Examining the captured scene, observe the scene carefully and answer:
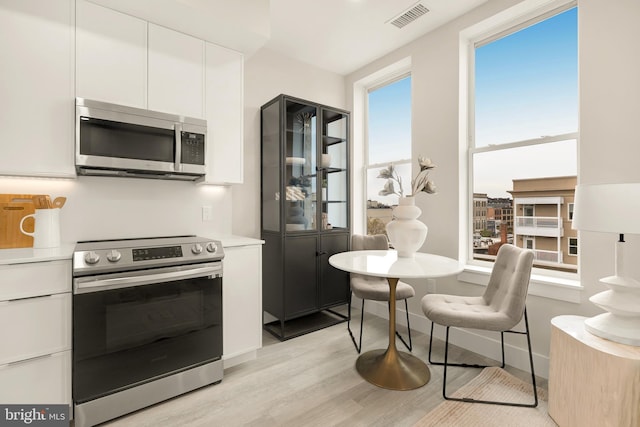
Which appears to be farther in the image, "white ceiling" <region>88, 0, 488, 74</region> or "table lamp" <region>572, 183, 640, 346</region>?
"white ceiling" <region>88, 0, 488, 74</region>

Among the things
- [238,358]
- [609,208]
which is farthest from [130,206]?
[609,208]

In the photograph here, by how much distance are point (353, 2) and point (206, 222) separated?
224 cm

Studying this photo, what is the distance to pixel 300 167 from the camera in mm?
→ 3168

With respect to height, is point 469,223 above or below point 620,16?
below

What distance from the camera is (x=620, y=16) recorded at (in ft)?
6.19

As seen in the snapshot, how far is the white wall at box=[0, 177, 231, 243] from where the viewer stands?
2.12m

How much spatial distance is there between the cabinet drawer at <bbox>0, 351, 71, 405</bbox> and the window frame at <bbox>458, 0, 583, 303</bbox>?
2.84m

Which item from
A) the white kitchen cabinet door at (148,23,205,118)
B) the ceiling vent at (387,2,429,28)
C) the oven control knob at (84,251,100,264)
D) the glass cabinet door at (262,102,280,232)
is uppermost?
the ceiling vent at (387,2,429,28)

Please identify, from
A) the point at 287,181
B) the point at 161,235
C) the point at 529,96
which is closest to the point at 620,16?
the point at 529,96

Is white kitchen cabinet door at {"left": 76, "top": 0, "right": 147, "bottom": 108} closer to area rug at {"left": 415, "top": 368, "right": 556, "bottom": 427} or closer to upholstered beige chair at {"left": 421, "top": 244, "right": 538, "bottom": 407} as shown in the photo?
upholstered beige chair at {"left": 421, "top": 244, "right": 538, "bottom": 407}

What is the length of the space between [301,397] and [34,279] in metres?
1.64

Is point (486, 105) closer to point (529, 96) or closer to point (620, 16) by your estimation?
point (529, 96)

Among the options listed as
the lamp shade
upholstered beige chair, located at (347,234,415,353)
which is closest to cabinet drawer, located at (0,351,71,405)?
upholstered beige chair, located at (347,234,415,353)

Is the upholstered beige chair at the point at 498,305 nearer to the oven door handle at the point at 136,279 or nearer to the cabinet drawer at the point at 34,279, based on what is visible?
the oven door handle at the point at 136,279
